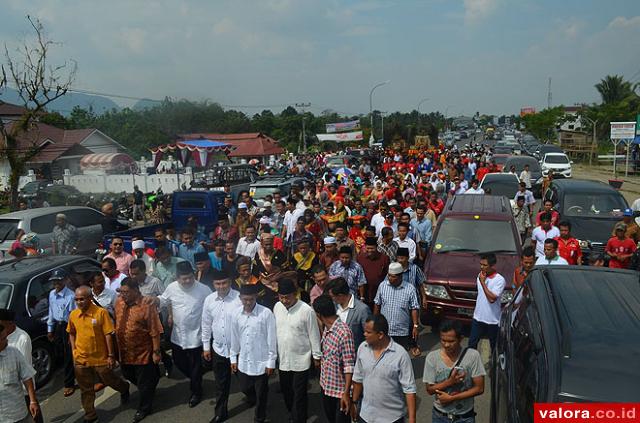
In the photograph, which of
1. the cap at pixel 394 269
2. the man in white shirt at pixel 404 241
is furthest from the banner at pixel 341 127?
the cap at pixel 394 269

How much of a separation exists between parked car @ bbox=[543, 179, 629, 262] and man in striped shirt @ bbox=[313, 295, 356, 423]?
7.09m

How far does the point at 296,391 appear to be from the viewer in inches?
190

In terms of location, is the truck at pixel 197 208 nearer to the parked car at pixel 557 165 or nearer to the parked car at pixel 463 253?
the parked car at pixel 463 253

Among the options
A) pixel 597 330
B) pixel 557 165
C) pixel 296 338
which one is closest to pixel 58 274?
pixel 296 338

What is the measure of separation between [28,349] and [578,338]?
4406mm

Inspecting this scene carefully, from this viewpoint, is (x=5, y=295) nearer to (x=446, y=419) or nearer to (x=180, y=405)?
(x=180, y=405)

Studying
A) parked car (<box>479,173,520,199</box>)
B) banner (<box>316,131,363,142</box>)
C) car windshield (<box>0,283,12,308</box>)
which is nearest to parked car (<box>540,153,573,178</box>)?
parked car (<box>479,173,520,199</box>)

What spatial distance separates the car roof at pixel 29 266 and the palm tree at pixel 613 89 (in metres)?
61.3

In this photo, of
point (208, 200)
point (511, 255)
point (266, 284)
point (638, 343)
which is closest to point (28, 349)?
point (266, 284)

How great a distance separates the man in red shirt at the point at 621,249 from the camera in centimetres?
776

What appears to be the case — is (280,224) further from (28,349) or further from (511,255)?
(28,349)

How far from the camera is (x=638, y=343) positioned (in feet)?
9.23

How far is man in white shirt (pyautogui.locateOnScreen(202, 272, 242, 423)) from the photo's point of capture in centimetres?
518

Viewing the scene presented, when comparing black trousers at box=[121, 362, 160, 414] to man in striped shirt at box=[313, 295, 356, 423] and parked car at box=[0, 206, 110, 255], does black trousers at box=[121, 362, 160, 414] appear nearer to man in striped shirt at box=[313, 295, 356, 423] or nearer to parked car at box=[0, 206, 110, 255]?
man in striped shirt at box=[313, 295, 356, 423]
